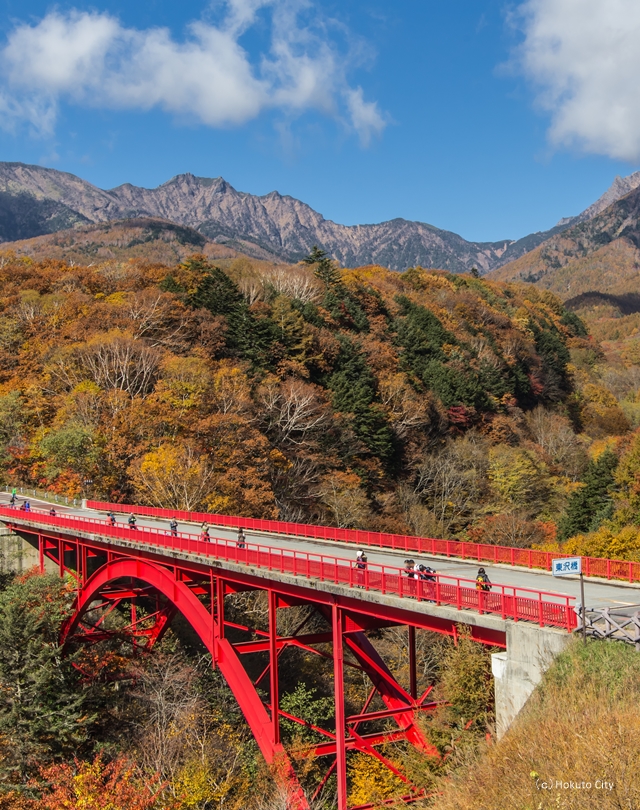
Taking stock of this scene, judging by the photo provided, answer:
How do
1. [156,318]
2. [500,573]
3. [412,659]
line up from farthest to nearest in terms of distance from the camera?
1. [156,318]
2. [500,573]
3. [412,659]

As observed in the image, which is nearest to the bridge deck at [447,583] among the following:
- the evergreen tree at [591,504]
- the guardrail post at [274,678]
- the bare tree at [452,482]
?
the guardrail post at [274,678]

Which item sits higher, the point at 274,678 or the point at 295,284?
the point at 295,284

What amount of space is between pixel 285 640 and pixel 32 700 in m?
12.0

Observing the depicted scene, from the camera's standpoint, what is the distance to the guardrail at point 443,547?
65.9 ft

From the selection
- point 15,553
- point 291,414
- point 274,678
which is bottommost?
point 274,678

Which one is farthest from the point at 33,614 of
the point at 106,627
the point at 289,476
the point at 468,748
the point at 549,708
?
the point at 289,476

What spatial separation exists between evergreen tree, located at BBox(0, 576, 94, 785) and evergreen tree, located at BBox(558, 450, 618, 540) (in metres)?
36.8

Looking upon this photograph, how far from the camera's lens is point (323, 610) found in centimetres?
2170

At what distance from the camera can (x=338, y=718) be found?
55.2 feet

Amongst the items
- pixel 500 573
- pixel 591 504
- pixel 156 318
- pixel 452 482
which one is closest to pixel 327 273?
pixel 156 318

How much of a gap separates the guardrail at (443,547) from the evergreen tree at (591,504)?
2690 cm

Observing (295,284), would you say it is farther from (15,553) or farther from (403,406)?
(15,553)

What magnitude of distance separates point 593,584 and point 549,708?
8.05m

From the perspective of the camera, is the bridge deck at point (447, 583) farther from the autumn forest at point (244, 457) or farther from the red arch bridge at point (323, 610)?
the autumn forest at point (244, 457)
